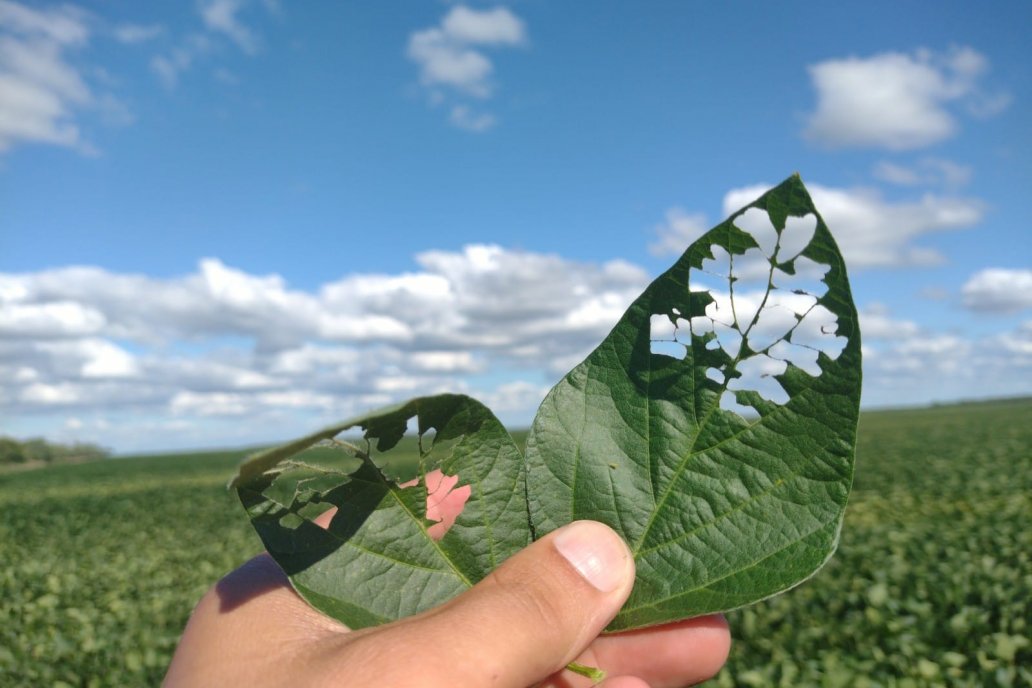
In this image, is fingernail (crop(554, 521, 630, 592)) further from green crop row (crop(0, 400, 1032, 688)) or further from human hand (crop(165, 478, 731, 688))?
green crop row (crop(0, 400, 1032, 688))

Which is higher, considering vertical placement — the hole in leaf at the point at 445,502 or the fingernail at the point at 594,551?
the hole in leaf at the point at 445,502

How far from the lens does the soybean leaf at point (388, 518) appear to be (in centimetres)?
130

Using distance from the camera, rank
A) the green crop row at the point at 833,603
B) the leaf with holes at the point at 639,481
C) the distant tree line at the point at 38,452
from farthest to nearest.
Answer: the distant tree line at the point at 38,452 → the green crop row at the point at 833,603 → the leaf with holes at the point at 639,481

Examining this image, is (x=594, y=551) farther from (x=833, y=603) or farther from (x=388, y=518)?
(x=833, y=603)

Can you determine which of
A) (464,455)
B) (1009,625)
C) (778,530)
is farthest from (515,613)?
(1009,625)

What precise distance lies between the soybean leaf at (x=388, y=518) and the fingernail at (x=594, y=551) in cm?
10

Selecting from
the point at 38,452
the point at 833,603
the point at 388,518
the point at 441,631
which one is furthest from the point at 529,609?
the point at 38,452

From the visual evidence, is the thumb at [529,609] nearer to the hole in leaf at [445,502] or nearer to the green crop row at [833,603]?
the hole in leaf at [445,502]

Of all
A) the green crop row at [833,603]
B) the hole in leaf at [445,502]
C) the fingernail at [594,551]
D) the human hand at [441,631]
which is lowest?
the green crop row at [833,603]

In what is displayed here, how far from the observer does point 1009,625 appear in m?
6.02

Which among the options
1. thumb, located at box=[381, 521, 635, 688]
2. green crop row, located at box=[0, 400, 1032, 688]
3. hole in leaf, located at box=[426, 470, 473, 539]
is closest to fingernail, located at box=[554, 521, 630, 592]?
thumb, located at box=[381, 521, 635, 688]

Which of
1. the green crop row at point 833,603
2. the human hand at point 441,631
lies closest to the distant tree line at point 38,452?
the green crop row at point 833,603

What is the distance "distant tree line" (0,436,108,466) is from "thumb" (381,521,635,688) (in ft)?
296

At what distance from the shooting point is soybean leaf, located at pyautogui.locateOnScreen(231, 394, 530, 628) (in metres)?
1.30
